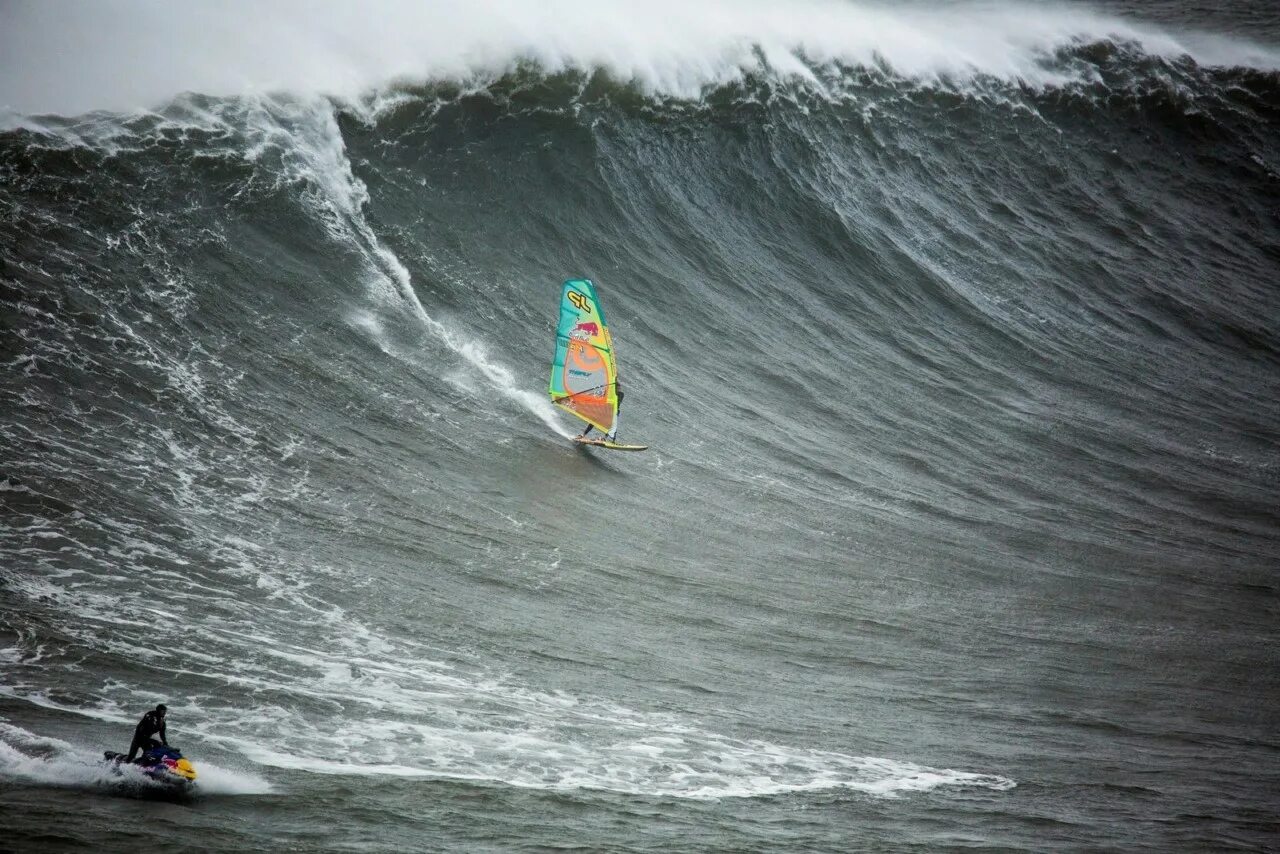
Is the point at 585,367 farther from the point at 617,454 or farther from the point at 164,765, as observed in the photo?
the point at 164,765

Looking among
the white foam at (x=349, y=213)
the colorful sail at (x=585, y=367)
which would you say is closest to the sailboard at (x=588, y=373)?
the colorful sail at (x=585, y=367)

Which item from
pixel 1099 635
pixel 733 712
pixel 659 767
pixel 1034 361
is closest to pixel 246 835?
pixel 659 767

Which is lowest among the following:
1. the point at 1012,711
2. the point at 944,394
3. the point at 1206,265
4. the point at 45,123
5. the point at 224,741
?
the point at 224,741

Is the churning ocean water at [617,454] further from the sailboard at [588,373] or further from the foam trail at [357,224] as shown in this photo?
the sailboard at [588,373]

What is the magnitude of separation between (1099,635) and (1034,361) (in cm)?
981

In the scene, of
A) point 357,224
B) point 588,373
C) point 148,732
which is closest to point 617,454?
point 588,373

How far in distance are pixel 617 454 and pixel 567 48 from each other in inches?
461

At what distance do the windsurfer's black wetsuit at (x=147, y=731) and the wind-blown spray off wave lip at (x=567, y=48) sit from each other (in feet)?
44.3

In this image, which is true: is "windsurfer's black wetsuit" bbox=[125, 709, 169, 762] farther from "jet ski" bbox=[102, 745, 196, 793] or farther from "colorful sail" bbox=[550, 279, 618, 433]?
"colorful sail" bbox=[550, 279, 618, 433]

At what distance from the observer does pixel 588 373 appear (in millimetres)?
18453

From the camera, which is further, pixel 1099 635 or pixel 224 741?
pixel 1099 635

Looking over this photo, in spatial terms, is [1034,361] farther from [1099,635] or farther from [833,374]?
[1099,635]

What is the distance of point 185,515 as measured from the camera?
531 inches

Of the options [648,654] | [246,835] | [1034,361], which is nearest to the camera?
[246,835]
